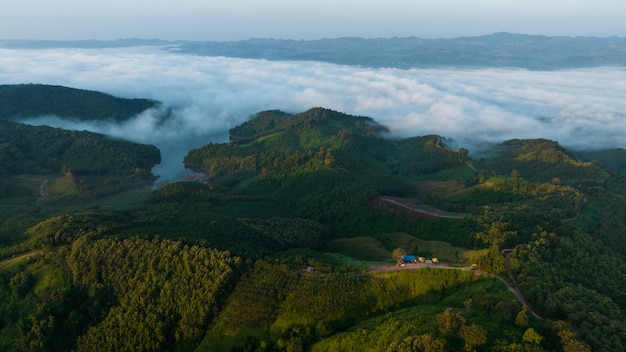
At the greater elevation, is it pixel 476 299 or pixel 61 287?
pixel 476 299

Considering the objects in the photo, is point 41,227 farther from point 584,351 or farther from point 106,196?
point 584,351

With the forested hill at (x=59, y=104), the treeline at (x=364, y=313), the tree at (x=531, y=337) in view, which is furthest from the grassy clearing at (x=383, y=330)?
the forested hill at (x=59, y=104)

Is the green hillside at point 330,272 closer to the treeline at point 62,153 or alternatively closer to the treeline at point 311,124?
the treeline at point 62,153

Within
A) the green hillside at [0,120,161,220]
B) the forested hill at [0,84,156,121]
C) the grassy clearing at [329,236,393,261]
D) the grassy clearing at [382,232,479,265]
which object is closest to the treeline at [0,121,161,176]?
the green hillside at [0,120,161,220]

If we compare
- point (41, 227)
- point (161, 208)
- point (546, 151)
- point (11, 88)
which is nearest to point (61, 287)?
point (41, 227)

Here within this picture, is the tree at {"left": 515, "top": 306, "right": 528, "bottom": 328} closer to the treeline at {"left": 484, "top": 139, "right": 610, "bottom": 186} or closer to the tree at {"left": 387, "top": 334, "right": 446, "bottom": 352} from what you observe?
the tree at {"left": 387, "top": 334, "right": 446, "bottom": 352}

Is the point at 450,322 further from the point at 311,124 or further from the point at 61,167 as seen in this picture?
the point at 311,124

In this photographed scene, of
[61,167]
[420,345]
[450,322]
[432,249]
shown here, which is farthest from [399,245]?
[61,167]
